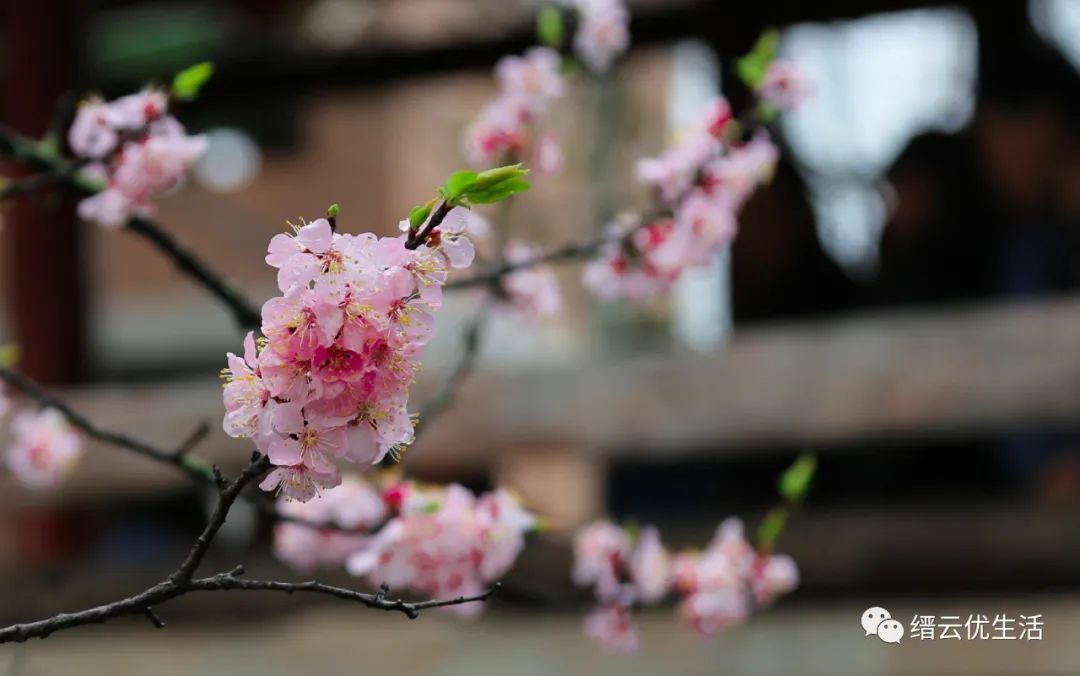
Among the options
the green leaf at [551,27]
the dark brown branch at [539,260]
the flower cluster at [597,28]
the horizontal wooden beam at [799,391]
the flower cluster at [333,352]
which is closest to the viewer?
the flower cluster at [333,352]

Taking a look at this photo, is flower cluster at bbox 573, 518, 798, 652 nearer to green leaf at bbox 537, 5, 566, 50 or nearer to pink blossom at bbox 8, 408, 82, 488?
green leaf at bbox 537, 5, 566, 50

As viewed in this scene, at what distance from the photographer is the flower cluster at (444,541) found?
1137 millimetres

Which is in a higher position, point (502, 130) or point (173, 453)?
point (502, 130)

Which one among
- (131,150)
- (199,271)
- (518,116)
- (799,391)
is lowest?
(199,271)

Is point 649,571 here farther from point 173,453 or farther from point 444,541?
point 173,453

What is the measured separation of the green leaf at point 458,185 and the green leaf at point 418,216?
0.01 metres

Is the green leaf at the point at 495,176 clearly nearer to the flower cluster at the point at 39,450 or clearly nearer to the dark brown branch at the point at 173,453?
the dark brown branch at the point at 173,453

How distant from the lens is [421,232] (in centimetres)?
61

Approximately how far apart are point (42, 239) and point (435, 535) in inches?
85.5

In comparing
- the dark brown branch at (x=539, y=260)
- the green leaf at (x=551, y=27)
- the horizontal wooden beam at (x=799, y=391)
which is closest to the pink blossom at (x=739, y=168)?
the dark brown branch at (x=539, y=260)

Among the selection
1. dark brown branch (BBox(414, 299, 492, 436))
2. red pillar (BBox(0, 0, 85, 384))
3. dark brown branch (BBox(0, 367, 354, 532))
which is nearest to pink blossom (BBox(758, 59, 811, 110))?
dark brown branch (BBox(414, 299, 492, 436))

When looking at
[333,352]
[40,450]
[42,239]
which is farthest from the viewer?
[42,239]

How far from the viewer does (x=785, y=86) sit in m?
1.28

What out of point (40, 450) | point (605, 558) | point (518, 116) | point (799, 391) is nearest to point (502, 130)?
point (518, 116)
